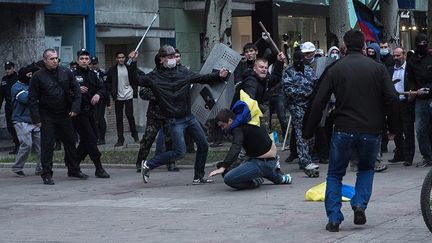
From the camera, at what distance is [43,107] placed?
13656mm

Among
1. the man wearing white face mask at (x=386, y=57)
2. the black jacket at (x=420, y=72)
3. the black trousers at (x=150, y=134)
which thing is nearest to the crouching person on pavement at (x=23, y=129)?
the black trousers at (x=150, y=134)

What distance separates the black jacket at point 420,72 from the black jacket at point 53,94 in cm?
488

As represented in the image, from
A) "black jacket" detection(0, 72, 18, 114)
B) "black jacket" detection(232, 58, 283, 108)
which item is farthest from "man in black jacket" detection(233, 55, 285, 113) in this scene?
"black jacket" detection(0, 72, 18, 114)

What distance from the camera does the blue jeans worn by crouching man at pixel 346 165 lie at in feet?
29.3

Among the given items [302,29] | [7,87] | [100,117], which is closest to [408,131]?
[100,117]

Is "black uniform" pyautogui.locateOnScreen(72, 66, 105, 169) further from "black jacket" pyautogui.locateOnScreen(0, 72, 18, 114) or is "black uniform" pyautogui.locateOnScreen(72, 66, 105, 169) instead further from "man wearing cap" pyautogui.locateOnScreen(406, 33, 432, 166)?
"man wearing cap" pyautogui.locateOnScreen(406, 33, 432, 166)

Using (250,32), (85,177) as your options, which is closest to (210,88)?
(85,177)

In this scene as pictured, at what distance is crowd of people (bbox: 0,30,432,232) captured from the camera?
29.4 ft

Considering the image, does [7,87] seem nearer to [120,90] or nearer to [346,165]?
[120,90]

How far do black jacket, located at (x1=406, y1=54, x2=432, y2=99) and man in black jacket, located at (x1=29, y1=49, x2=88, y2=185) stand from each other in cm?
488

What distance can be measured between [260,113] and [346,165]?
341 cm

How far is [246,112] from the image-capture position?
39.5 feet

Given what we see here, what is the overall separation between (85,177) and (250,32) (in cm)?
1797

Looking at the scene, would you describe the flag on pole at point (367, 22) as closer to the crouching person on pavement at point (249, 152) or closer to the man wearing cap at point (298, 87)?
the man wearing cap at point (298, 87)
